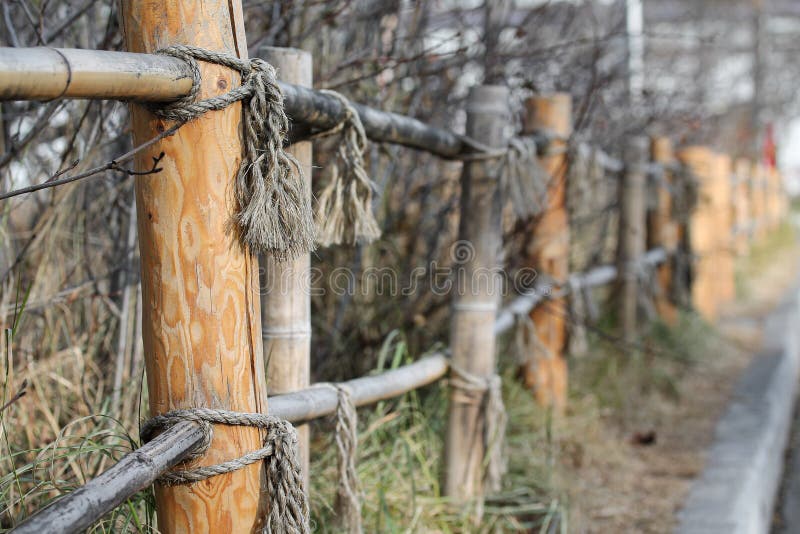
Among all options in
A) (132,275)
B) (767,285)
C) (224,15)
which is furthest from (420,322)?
(767,285)

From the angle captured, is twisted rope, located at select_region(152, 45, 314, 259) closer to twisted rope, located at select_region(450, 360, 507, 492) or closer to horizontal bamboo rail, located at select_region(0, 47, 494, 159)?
horizontal bamboo rail, located at select_region(0, 47, 494, 159)

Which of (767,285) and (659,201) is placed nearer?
(659,201)

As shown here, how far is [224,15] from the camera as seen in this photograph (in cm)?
144

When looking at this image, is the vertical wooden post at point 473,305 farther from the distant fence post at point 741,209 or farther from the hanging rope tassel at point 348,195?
the distant fence post at point 741,209

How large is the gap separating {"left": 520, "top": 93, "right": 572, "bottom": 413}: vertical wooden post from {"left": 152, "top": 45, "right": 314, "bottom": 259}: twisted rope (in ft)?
6.27

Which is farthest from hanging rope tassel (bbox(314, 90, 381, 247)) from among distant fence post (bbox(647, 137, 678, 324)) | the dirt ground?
distant fence post (bbox(647, 137, 678, 324))

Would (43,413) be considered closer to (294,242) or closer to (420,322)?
(294,242)

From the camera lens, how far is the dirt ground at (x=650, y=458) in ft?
9.71

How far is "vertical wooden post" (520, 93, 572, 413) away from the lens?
10.8 feet

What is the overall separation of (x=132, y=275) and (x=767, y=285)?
8.43 metres

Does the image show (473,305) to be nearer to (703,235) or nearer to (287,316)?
(287,316)

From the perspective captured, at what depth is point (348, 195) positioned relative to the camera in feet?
6.41

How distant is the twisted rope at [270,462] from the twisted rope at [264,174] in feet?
0.98

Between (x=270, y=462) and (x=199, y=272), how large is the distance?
390mm
